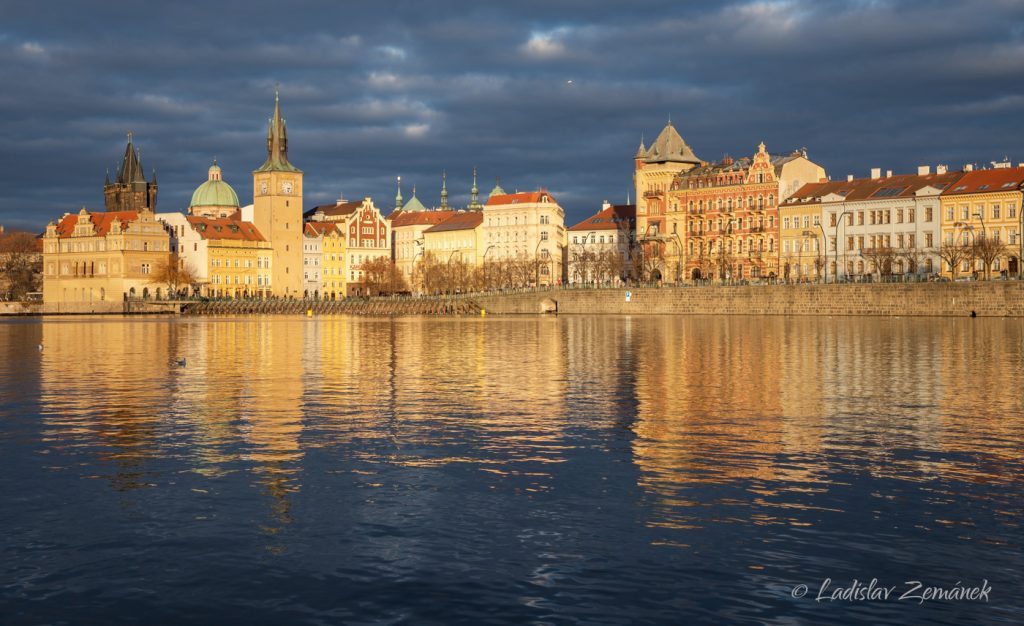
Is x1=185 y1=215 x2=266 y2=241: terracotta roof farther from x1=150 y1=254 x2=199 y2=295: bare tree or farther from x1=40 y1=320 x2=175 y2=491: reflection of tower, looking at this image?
x1=40 y1=320 x2=175 y2=491: reflection of tower

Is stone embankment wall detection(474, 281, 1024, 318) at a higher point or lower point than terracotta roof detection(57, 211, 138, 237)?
lower

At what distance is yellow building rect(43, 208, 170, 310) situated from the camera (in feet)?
568

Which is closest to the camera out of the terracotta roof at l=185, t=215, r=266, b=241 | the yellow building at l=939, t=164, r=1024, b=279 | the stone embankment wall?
the stone embankment wall

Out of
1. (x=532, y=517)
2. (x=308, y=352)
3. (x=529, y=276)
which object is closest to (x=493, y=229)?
(x=529, y=276)

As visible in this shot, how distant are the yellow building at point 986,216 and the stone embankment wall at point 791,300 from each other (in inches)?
553

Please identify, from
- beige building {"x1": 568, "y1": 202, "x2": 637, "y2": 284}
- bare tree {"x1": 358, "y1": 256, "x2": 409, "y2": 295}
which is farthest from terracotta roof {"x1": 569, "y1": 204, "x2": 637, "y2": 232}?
bare tree {"x1": 358, "y1": 256, "x2": 409, "y2": 295}

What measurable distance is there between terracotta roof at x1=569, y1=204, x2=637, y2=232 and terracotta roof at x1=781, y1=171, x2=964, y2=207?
40643mm

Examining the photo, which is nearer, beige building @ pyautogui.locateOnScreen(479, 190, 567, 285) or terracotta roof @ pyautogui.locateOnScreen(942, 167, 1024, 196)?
terracotta roof @ pyautogui.locateOnScreen(942, 167, 1024, 196)

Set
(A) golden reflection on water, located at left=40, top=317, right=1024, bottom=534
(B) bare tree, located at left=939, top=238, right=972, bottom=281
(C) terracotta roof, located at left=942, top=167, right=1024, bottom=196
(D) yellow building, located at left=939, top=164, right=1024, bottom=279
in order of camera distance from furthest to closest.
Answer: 1. (C) terracotta roof, located at left=942, top=167, right=1024, bottom=196
2. (D) yellow building, located at left=939, top=164, right=1024, bottom=279
3. (B) bare tree, located at left=939, top=238, right=972, bottom=281
4. (A) golden reflection on water, located at left=40, top=317, right=1024, bottom=534

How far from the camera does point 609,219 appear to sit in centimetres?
18100

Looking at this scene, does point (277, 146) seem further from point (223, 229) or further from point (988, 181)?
point (988, 181)

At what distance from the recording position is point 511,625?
10.8 metres

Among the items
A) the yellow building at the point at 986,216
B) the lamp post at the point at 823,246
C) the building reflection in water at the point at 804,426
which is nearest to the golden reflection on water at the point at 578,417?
the building reflection in water at the point at 804,426

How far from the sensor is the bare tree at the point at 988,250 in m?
111
